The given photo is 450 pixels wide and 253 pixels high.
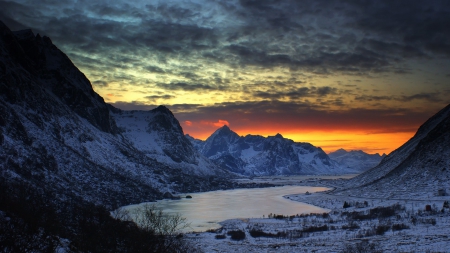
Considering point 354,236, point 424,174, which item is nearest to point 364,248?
point 354,236

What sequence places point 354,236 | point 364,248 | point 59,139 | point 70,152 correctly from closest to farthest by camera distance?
point 364,248 < point 354,236 < point 70,152 < point 59,139

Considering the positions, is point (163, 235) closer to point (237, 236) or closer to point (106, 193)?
point (237, 236)

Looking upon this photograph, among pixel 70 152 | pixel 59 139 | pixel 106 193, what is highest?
pixel 59 139

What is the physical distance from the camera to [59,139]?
106438 mm

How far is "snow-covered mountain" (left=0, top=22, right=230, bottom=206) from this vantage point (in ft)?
251

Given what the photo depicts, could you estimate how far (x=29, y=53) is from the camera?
139500mm

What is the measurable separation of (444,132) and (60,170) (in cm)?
10405

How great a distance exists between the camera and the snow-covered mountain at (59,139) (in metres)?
76.6

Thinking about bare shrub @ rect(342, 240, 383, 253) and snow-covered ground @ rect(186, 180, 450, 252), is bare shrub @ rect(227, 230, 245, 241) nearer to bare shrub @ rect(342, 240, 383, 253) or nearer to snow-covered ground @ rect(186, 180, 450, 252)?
snow-covered ground @ rect(186, 180, 450, 252)

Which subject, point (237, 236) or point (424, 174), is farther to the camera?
point (424, 174)

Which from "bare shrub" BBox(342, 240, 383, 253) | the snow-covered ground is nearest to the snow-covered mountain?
the snow-covered ground

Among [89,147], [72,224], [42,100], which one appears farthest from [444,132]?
[42,100]

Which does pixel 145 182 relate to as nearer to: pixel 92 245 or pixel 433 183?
pixel 433 183

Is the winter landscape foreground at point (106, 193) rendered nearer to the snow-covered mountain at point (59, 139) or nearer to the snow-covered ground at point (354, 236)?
the snow-covered ground at point (354, 236)
